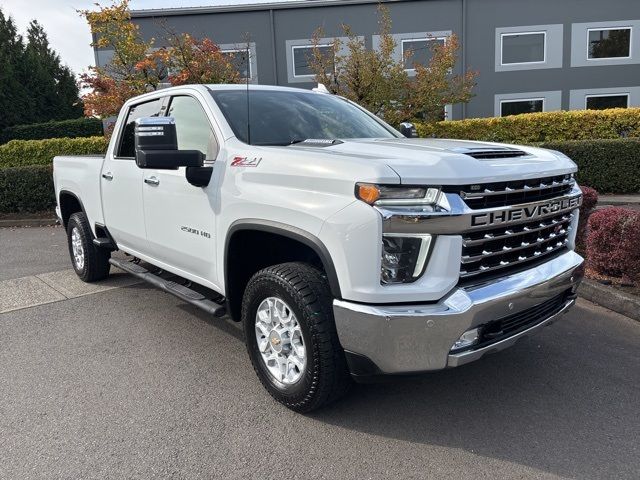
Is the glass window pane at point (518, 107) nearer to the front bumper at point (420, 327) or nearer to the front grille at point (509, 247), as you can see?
the front grille at point (509, 247)

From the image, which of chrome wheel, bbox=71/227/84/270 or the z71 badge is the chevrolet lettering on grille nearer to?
the z71 badge

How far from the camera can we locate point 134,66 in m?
11.4

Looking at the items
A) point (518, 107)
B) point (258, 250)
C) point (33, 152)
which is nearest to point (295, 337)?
point (258, 250)

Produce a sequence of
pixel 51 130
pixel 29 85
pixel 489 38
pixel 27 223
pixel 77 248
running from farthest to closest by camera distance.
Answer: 1. pixel 29 85
2. pixel 51 130
3. pixel 489 38
4. pixel 27 223
5. pixel 77 248

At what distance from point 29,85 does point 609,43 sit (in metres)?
24.8

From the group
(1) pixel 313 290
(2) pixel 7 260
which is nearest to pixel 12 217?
(2) pixel 7 260

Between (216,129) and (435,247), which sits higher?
(216,129)

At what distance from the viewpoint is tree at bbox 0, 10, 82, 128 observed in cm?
2266

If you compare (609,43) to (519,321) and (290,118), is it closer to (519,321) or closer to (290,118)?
(290,118)

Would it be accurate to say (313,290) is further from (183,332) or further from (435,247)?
(183,332)

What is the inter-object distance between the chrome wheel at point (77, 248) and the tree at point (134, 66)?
16.6 feet

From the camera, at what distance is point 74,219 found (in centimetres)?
614

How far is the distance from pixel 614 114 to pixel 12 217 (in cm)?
1456

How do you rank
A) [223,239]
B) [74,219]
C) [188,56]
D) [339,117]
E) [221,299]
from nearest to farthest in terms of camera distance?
[223,239] < [221,299] < [339,117] < [74,219] < [188,56]
